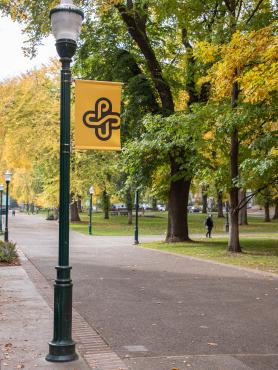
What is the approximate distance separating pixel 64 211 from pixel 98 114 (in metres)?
1.32

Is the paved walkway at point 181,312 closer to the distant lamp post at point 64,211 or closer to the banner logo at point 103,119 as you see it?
the distant lamp post at point 64,211

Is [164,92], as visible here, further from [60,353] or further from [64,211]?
[60,353]

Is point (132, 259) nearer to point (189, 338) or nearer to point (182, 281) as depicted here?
point (182, 281)

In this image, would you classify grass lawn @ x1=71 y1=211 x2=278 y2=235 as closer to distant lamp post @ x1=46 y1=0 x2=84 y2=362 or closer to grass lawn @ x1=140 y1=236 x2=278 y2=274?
grass lawn @ x1=140 y1=236 x2=278 y2=274

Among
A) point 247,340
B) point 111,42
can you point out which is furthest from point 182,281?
point 111,42

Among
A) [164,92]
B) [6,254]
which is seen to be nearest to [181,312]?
[6,254]

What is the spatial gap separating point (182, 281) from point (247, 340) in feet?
19.4

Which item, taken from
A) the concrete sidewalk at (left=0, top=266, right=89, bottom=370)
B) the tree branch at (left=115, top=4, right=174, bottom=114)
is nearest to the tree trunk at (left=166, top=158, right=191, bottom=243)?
the tree branch at (left=115, top=4, right=174, bottom=114)

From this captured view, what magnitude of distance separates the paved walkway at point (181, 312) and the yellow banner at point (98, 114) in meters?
2.72

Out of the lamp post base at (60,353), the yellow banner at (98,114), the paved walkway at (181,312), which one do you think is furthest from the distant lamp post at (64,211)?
the paved walkway at (181,312)

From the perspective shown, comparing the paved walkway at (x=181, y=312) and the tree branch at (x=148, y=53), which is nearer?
the paved walkway at (x=181, y=312)

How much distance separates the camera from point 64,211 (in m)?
6.55

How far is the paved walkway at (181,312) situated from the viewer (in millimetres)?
6848

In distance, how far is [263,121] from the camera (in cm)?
2027
